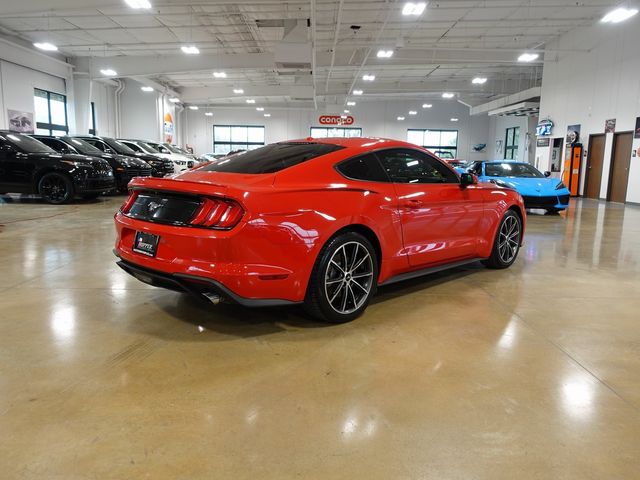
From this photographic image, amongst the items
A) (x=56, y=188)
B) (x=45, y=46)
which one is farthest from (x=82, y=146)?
(x=45, y=46)

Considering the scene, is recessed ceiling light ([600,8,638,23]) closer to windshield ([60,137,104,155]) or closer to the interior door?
the interior door

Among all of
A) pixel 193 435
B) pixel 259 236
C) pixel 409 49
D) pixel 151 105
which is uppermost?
pixel 409 49

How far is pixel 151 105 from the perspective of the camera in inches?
1030

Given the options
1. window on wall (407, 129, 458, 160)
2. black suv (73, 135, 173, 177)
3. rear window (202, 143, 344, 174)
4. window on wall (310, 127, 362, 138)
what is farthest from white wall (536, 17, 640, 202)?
window on wall (310, 127, 362, 138)

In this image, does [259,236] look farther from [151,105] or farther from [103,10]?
[151,105]

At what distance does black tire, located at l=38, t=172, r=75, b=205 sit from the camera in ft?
33.5

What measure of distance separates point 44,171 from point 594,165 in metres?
17.2

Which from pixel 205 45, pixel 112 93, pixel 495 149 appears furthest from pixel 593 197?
pixel 112 93

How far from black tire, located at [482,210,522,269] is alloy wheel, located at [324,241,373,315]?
207 cm

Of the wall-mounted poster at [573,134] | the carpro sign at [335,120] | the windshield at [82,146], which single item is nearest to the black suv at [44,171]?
the windshield at [82,146]

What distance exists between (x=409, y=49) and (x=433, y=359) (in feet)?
59.5

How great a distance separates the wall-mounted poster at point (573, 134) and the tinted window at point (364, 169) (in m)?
16.8

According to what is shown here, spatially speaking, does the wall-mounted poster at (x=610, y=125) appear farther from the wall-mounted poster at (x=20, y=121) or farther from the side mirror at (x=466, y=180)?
the wall-mounted poster at (x=20, y=121)

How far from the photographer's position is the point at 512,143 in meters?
32.9
